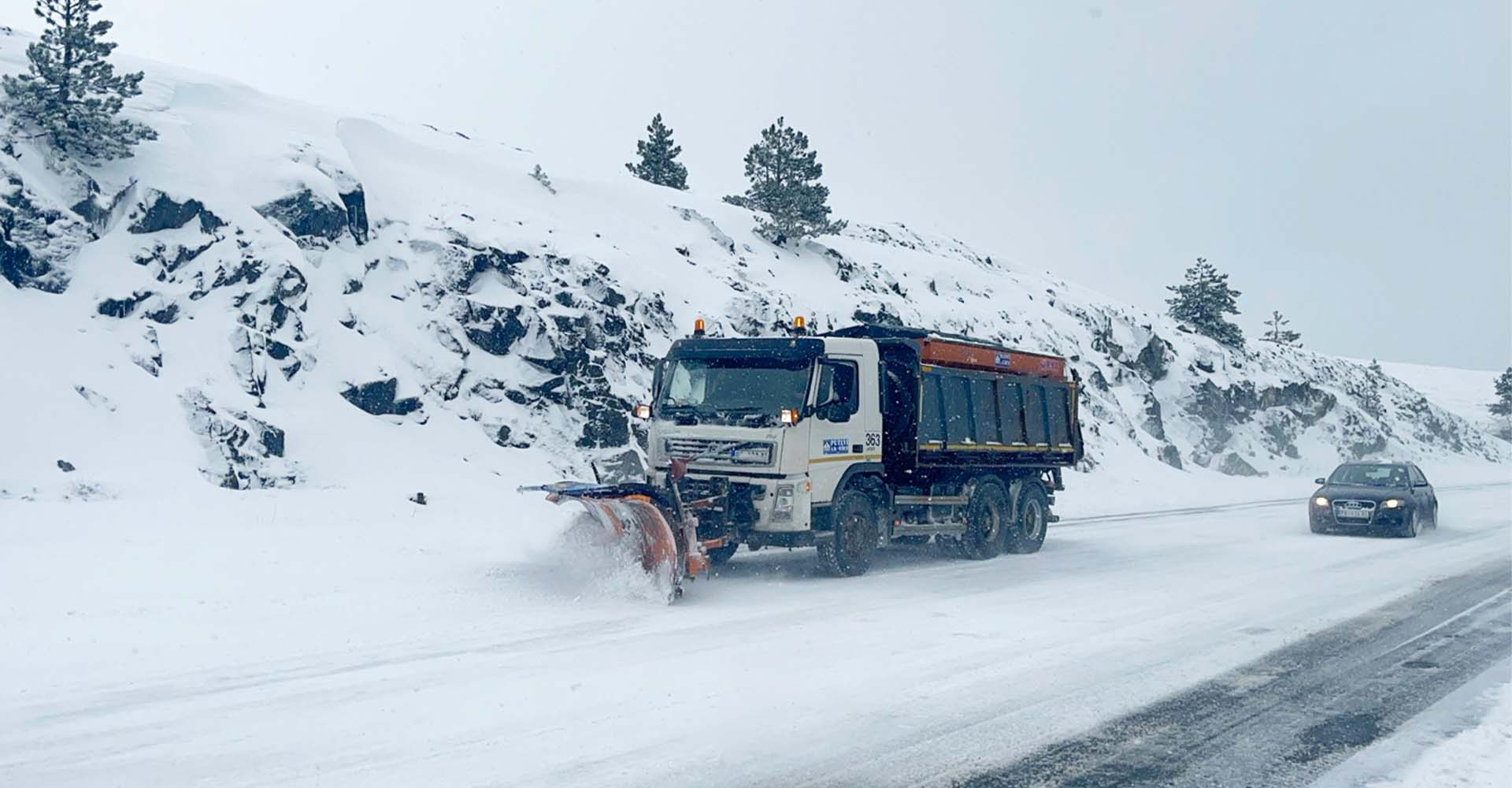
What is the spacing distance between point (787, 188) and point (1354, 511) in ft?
71.3

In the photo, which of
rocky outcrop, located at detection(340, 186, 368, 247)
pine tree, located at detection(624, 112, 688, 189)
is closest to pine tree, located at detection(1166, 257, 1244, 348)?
pine tree, located at detection(624, 112, 688, 189)

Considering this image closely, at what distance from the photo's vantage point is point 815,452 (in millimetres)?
12312

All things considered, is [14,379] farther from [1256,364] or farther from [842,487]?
[1256,364]

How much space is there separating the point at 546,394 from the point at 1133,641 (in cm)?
1425

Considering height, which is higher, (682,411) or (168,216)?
(168,216)

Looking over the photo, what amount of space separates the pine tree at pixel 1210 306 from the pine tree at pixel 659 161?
27.2 m

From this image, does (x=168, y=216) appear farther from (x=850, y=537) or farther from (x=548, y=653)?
(x=548, y=653)

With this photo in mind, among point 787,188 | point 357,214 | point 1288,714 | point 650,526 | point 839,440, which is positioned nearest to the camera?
point 1288,714

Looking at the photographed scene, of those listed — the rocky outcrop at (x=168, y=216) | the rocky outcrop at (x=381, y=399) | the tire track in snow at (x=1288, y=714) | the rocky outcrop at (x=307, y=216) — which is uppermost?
the rocky outcrop at (x=307, y=216)

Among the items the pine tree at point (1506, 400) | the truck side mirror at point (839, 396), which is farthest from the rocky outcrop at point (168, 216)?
the pine tree at point (1506, 400)

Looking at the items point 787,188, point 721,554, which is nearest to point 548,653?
point 721,554

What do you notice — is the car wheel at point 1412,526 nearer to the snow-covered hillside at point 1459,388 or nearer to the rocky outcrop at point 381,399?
the rocky outcrop at point 381,399

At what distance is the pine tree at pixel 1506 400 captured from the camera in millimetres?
74812

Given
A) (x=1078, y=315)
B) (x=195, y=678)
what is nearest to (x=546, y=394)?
(x=195, y=678)
